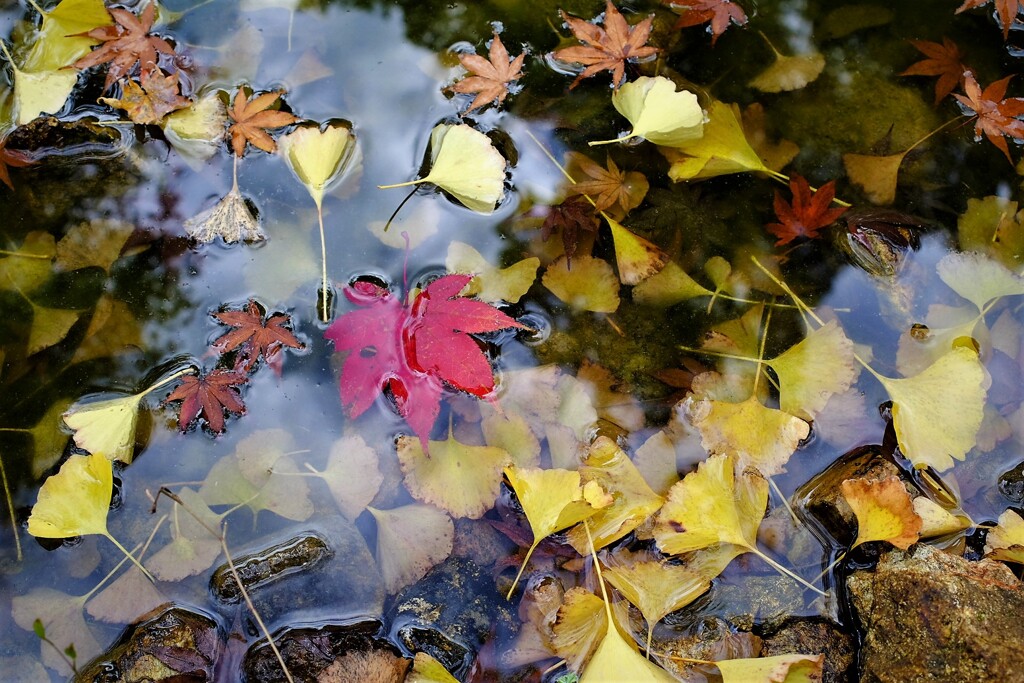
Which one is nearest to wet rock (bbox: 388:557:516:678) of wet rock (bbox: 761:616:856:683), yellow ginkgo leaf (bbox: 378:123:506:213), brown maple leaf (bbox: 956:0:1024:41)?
wet rock (bbox: 761:616:856:683)

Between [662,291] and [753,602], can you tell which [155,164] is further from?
[753,602]

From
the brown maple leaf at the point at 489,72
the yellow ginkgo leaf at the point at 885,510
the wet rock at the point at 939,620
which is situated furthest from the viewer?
the brown maple leaf at the point at 489,72

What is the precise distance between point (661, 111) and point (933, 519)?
→ 1.26m

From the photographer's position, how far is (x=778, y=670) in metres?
1.52

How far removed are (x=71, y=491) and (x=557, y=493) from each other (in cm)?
117

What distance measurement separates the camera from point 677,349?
1935mm

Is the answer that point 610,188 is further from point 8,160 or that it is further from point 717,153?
point 8,160

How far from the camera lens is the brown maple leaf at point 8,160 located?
199cm

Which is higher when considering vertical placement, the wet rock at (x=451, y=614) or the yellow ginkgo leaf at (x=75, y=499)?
the yellow ginkgo leaf at (x=75, y=499)

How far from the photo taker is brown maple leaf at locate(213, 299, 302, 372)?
6.02 ft

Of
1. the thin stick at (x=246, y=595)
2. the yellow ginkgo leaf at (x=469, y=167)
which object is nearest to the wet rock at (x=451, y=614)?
the thin stick at (x=246, y=595)

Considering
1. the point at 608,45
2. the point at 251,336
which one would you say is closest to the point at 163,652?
the point at 251,336

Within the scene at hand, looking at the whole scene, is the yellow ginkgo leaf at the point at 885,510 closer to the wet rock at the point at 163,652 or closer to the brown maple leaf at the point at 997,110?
the brown maple leaf at the point at 997,110

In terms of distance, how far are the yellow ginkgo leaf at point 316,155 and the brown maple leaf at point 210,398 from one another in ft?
1.79
